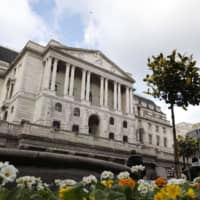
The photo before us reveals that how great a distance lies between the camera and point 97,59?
1581 inches

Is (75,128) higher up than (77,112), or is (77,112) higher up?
(77,112)

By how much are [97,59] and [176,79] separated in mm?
24588

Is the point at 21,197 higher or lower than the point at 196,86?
lower

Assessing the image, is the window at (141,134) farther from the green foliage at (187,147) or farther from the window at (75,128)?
the window at (75,128)

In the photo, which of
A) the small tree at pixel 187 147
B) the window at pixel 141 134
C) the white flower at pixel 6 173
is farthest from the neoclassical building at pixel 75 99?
the white flower at pixel 6 173

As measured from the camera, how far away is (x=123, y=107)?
1662 inches

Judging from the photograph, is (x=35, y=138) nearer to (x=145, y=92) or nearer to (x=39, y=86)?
(x=145, y=92)

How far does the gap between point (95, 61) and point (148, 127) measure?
22.4m

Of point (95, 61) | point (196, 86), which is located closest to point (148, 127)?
point (95, 61)

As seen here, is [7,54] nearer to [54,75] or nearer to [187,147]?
[54,75]

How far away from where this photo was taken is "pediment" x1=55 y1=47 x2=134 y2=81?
122 ft

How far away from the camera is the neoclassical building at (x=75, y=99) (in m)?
27.9

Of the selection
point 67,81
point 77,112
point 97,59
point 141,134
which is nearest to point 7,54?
point 97,59

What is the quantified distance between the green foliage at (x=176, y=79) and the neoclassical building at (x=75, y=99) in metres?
11.7
